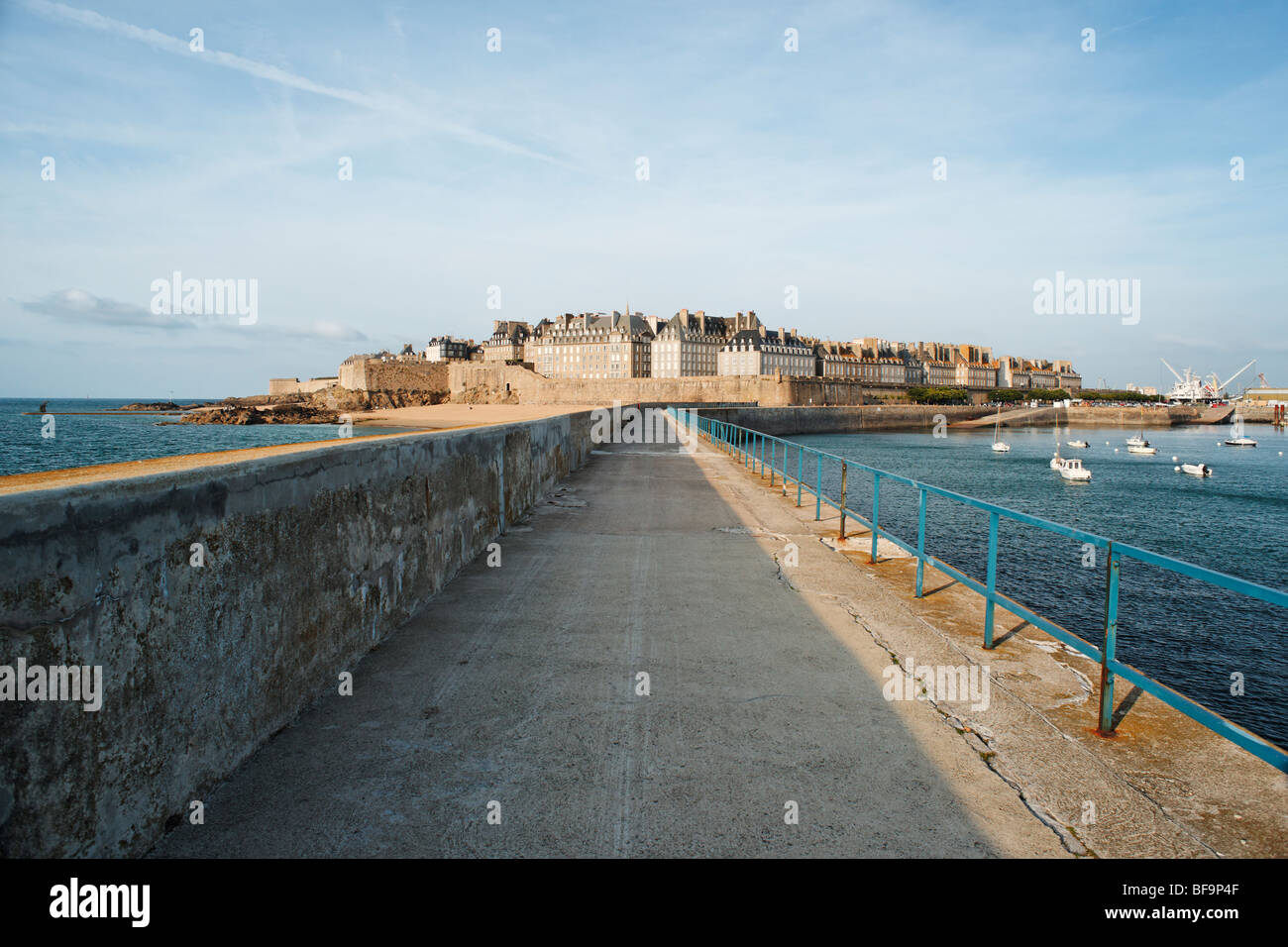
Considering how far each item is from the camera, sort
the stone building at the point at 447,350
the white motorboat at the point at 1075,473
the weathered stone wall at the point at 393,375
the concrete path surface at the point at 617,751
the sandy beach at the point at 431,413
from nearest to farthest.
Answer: the concrete path surface at the point at 617,751 → the white motorboat at the point at 1075,473 → the sandy beach at the point at 431,413 → the weathered stone wall at the point at 393,375 → the stone building at the point at 447,350

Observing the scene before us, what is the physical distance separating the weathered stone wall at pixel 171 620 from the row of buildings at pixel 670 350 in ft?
358

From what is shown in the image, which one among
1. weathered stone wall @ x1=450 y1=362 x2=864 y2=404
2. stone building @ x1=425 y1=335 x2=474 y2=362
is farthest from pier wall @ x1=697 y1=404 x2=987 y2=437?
stone building @ x1=425 y1=335 x2=474 y2=362

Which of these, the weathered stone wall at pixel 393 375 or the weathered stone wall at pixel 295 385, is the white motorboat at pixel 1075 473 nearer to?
the weathered stone wall at pixel 393 375

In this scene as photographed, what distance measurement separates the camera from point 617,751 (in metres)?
3.46

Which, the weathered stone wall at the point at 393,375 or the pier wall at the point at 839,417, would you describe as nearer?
the pier wall at the point at 839,417

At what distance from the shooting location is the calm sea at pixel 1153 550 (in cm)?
1062

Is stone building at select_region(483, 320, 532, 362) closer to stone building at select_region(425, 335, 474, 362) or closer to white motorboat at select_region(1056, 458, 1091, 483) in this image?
stone building at select_region(425, 335, 474, 362)

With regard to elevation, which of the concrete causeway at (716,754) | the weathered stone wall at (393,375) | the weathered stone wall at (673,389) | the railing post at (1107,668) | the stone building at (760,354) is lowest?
the concrete causeway at (716,754)

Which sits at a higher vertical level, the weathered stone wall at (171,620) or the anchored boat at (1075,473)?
the weathered stone wall at (171,620)

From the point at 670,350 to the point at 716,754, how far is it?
112246 mm

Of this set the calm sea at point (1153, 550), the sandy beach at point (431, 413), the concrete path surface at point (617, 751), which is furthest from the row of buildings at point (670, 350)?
the concrete path surface at point (617, 751)

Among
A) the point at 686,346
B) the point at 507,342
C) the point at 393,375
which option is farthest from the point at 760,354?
the point at 393,375

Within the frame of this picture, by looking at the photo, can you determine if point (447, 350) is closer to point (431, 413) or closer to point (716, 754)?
point (431, 413)

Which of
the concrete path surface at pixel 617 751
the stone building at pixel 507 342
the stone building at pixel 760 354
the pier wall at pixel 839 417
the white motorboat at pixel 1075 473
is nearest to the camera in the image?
the concrete path surface at pixel 617 751
